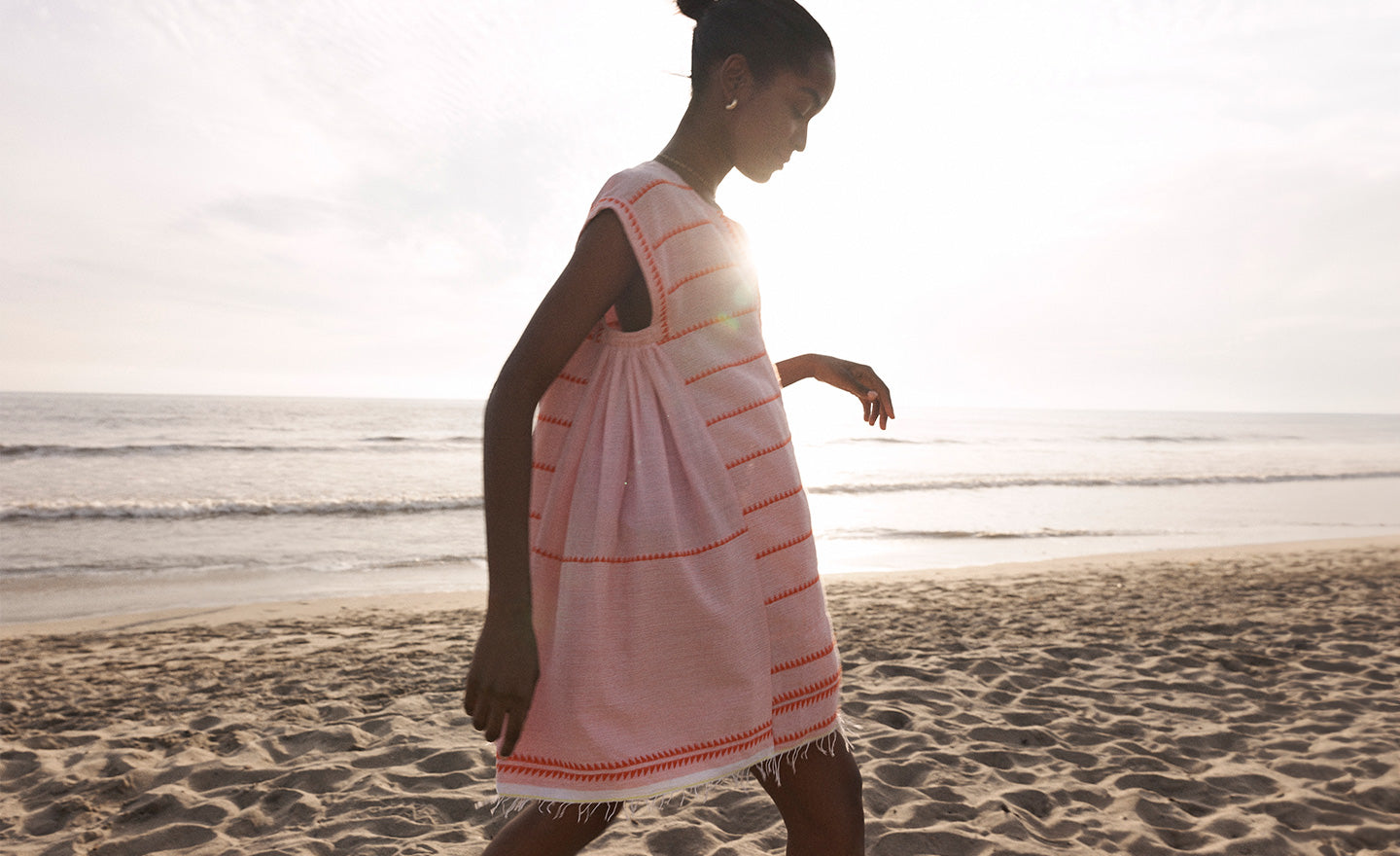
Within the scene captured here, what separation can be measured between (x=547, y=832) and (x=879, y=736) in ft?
10.2

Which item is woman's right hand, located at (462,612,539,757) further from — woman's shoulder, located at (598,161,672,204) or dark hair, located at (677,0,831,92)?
dark hair, located at (677,0,831,92)

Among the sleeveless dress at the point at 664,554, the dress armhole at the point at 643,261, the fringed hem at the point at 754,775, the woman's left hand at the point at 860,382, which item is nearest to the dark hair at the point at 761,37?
the sleeveless dress at the point at 664,554

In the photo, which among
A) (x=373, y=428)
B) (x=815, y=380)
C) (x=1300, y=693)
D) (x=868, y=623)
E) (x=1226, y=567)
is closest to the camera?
(x=815, y=380)

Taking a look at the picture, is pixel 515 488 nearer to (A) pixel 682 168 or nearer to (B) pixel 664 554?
(B) pixel 664 554

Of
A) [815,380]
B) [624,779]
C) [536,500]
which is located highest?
[815,380]

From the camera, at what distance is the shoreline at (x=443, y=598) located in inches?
261

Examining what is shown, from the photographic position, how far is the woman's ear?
1.30 metres

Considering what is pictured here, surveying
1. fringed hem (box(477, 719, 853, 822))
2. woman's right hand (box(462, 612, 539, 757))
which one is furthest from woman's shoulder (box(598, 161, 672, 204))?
fringed hem (box(477, 719, 853, 822))

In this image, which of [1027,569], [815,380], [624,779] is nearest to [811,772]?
[624,779]

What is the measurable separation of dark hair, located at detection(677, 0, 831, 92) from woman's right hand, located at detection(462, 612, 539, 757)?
0.93 m

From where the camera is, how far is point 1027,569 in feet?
30.6

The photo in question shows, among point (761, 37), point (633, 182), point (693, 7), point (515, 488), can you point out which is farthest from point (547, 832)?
point (693, 7)

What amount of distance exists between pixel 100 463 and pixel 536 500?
21.6 meters

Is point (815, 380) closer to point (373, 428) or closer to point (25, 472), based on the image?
point (25, 472)
